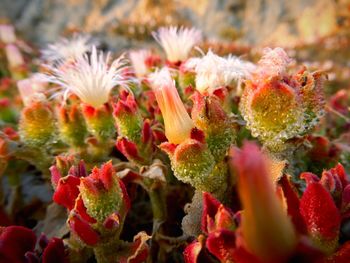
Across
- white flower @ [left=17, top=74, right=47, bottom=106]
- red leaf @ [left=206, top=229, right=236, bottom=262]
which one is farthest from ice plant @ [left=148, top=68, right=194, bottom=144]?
white flower @ [left=17, top=74, right=47, bottom=106]

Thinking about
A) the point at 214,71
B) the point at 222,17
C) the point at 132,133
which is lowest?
the point at 132,133

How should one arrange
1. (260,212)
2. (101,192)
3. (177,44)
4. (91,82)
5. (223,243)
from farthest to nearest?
1. (177,44)
2. (91,82)
3. (101,192)
4. (223,243)
5. (260,212)

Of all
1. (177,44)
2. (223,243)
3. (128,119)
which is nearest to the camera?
(223,243)

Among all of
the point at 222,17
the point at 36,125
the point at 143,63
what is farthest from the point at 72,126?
the point at 222,17

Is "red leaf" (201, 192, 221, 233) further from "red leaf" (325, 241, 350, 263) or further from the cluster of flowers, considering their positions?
"red leaf" (325, 241, 350, 263)

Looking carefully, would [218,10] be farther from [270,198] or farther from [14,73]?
[270,198]

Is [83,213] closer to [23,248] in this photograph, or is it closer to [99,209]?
[99,209]

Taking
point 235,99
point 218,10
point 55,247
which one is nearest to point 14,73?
point 235,99
